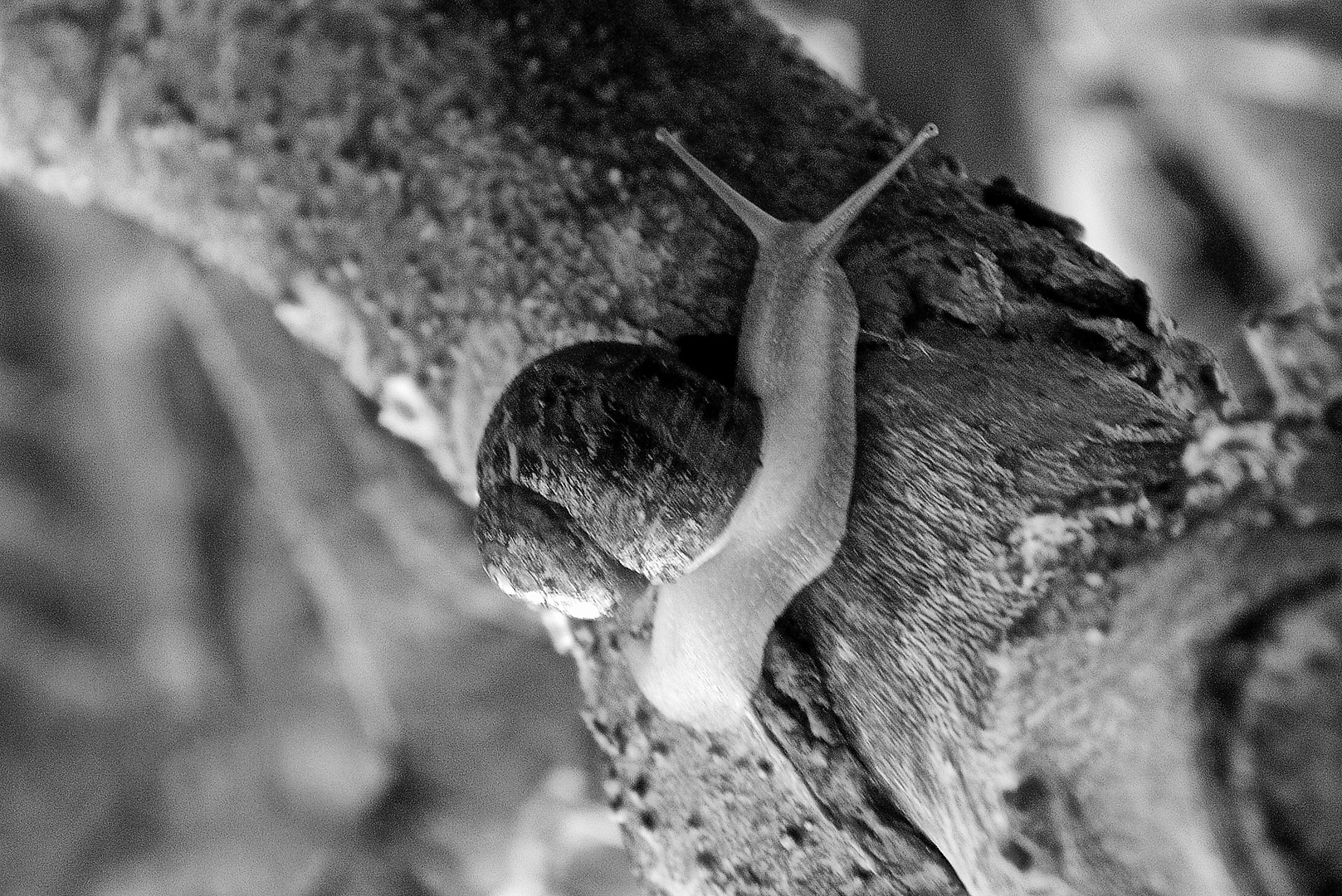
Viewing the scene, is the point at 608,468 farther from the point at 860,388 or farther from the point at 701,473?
the point at 860,388

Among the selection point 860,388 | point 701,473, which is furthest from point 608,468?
point 860,388

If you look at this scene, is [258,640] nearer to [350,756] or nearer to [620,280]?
[350,756]

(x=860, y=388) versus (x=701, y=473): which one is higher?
(x=860, y=388)

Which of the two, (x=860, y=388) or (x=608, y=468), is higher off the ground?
(x=860, y=388)

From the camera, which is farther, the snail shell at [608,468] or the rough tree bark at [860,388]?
the snail shell at [608,468]
